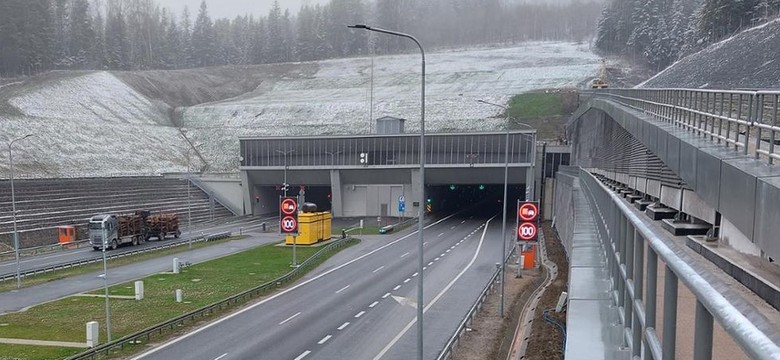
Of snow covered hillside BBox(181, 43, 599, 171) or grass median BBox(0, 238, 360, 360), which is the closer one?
grass median BBox(0, 238, 360, 360)

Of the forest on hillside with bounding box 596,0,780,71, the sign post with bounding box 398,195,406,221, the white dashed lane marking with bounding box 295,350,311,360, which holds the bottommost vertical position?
the white dashed lane marking with bounding box 295,350,311,360

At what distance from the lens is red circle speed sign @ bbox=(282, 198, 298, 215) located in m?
40.8

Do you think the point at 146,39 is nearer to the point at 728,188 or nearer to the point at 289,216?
the point at 289,216

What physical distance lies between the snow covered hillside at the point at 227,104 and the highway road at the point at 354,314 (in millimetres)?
44917

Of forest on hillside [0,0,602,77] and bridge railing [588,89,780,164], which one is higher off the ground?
forest on hillside [0,0,602,77]

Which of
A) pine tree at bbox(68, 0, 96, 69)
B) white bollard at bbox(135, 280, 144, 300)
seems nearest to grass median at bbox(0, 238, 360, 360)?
white bollard at bbox(135, 280, 144, 300)

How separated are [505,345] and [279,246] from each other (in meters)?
29.7

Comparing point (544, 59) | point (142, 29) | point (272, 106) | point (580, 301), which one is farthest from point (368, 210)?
point (142, 29)

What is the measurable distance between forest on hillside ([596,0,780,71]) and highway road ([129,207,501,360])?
62871 millimetres

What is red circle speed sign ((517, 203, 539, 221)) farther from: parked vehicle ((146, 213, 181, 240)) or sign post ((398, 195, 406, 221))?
sign post ((398, 195, 406, 221))

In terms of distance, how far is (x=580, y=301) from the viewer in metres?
8.04

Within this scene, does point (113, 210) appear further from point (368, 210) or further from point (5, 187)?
point (368, 210)

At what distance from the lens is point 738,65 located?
6444 cm

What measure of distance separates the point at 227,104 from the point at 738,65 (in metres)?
85.8
